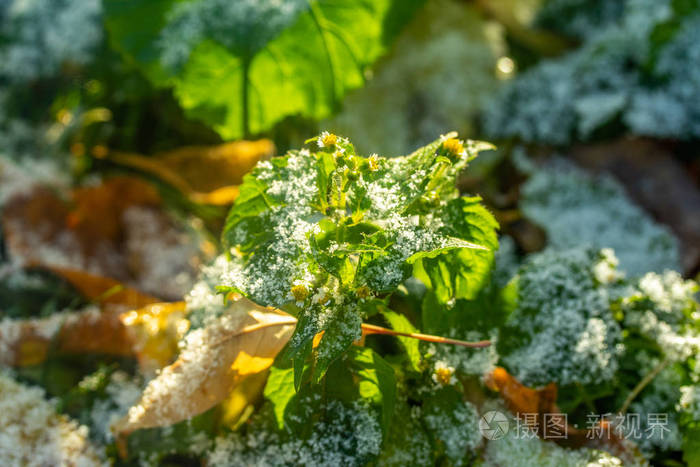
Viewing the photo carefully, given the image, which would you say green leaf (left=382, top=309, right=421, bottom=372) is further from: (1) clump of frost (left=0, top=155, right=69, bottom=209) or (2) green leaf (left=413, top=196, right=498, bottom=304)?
(1) clump of frost (left=0, top=155, right=69, bottom=209)

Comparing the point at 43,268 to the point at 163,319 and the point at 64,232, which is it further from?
the point at 163,319

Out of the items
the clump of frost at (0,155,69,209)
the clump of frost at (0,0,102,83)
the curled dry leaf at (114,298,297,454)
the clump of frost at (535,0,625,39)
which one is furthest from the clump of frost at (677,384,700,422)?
the clump of frost at (0,0,102,83)

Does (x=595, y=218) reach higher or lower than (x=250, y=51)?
lower

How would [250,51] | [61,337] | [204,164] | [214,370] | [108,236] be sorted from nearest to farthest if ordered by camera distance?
1. [214,370]
2. [61,337]
3. [250,51]
4. [108,236]
5. [204,164]

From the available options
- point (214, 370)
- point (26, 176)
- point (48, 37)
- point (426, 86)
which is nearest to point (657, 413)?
point (214, 370)

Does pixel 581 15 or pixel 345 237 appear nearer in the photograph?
pixel 345 237

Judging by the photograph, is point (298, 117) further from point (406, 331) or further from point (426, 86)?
point (406, 331)
